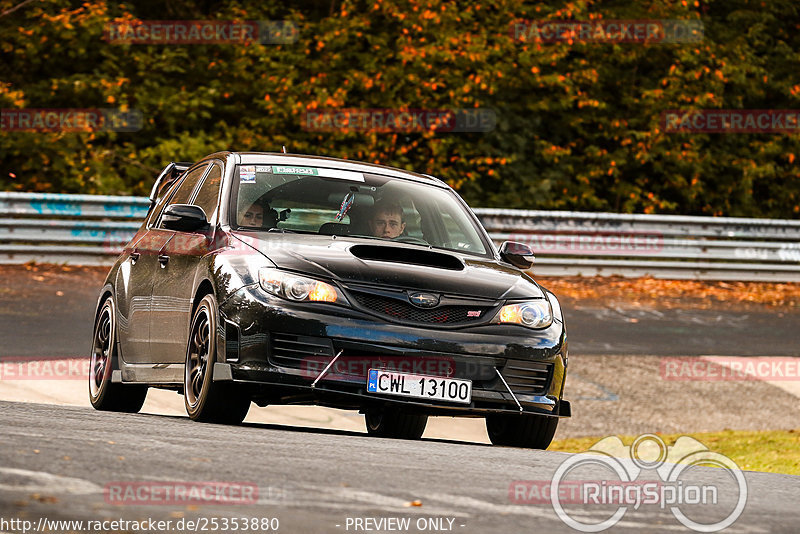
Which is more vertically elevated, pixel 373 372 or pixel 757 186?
pixel 373 372

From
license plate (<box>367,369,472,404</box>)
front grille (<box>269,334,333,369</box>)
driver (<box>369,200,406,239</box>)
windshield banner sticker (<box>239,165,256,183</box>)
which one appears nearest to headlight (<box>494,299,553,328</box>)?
license plate (<box>367,369,472,404</box>)

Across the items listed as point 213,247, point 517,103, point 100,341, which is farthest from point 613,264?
point 213,247

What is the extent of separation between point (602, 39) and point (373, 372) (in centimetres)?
1923

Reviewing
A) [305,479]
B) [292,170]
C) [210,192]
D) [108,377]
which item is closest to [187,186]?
[210,192]

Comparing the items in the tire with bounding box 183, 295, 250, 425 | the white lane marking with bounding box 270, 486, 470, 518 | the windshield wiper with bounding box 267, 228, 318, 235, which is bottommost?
the tire with bounding box 183, 295, 250, 425

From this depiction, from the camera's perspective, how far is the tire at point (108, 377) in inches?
384

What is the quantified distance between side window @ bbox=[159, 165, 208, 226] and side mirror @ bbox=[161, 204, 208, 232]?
1.09 meters

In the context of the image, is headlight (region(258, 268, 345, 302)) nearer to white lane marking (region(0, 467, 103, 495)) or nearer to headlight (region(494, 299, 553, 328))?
headlight (region(494, 299, 553, 328))

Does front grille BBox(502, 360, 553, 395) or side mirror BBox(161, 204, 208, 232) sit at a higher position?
side mirror BBox(161, 204, 208, 232)

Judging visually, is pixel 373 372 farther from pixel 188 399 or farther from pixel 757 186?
pixel 757 186

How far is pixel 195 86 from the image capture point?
83.4 ft

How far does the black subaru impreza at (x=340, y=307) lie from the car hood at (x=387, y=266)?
0.01 m

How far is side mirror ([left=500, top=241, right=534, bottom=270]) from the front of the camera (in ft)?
29.6

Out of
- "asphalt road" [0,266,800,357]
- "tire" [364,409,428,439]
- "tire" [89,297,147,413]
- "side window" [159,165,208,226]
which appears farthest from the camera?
"asphalt road" [0,266,800,357]
